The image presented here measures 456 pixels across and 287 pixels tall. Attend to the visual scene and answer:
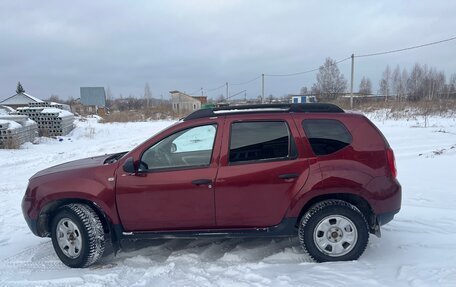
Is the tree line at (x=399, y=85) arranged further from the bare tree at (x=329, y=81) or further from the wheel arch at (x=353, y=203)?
the wheel arch at (x=353, y=203)

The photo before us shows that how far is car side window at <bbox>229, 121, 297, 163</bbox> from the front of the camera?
3.81m

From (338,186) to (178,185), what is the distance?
177 centimetres

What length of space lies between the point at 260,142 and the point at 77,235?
2.42 m

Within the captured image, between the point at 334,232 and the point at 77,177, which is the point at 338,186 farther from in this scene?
the point at 77,177

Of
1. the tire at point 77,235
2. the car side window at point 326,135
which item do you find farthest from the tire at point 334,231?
the tire at point 77,235

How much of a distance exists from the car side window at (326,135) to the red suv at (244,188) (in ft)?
0.04

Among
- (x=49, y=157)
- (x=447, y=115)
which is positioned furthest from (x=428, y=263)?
(x=447, y=115)

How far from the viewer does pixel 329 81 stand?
55.7m

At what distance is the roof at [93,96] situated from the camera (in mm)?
75000

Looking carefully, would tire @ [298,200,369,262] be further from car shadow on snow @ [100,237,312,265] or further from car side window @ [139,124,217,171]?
car side window @ [139,124,217,171]

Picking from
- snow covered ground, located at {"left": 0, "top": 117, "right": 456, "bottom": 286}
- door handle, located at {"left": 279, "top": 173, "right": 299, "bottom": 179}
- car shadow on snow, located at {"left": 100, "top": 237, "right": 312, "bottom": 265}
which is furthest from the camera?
car shadow on snow, located at {"left": 100, "top": 237, "right": 312, "bottom": 265}

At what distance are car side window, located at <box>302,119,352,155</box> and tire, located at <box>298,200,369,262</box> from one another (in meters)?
0.60

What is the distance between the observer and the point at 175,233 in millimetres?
3918

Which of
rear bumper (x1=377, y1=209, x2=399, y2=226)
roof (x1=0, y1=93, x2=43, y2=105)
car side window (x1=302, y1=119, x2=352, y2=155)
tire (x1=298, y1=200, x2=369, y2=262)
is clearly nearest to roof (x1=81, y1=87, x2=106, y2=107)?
roof (x1=0, y1=93, x2=43, y2=105)
